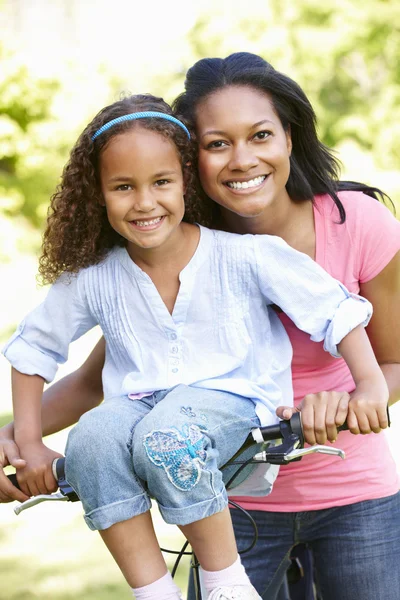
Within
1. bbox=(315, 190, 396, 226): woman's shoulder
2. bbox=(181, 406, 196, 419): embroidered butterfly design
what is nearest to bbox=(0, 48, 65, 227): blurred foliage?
bbox=(315, 190, 396, 226): woman's shoulder

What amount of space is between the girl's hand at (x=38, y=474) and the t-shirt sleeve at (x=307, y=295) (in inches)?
28.8

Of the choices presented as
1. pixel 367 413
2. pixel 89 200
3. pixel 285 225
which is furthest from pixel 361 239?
pixel 89 200

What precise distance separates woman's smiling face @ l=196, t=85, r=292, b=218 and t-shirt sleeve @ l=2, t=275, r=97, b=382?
51 cm

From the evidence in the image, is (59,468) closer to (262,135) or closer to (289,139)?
(262,135)

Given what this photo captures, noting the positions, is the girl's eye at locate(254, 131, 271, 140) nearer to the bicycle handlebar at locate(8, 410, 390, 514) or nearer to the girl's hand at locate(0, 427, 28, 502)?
the bicycle handlebar at locate(8, 410, 390, 514)

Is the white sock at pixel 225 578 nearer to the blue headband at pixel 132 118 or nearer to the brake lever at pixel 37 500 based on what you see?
the brake lever at pixel 37 500

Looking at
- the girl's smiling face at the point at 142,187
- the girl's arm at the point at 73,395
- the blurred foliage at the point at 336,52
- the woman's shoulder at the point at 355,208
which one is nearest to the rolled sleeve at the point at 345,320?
the woman's shoulder at the point at 355,208

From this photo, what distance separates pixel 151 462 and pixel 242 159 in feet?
3.25

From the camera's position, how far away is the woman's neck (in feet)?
8.91

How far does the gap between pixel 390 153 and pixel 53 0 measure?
11.7 m

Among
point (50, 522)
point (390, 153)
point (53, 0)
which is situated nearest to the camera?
point (50, 522)

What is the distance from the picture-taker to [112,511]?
196 centimetres

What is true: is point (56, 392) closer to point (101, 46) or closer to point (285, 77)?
point (285, 77)

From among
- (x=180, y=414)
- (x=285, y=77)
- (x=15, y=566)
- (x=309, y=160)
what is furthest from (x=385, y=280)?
(x=15, y=566)
